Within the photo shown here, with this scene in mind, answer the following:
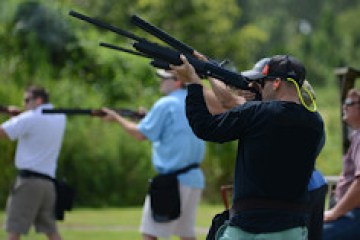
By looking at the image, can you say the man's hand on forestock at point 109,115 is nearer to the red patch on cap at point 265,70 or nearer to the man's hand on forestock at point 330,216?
the man's hand on forestock at point 330,216

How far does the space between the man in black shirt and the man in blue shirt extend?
3.76 m

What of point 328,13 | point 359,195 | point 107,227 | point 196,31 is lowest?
point 107,227

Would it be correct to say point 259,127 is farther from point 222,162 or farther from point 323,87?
point 323,87

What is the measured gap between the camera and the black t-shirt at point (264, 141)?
525cm

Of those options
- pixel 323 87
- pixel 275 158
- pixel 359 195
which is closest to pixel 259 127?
pixel 275 158

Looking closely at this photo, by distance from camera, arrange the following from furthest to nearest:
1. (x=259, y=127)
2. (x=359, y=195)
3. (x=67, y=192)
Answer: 1. (x=67, y=192)
2. (x=359, y=195)
3. (x=259, y=127)

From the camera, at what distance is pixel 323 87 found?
1967 inches

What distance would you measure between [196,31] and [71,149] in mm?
19790

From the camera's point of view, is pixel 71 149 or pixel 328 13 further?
pixel 328 13

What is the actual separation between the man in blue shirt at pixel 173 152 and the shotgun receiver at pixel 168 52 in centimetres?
359

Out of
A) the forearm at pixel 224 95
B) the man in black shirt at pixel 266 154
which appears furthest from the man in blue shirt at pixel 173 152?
the man in black shirt at pixel 266 154

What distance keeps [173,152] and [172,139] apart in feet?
0.38

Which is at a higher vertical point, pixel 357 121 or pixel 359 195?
pixel 357 121

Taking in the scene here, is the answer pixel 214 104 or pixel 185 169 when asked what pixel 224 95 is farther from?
pixel 185 169
